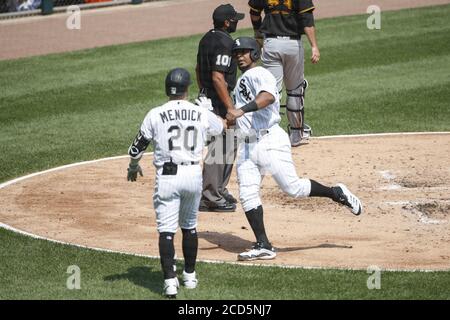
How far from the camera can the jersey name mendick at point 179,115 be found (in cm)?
900

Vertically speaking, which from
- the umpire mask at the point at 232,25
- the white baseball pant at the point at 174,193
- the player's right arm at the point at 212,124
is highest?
the umpire mask at the point at 232,25

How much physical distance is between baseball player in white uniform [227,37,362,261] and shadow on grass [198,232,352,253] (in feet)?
1.38

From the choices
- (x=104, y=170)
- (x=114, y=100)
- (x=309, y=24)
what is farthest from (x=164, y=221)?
(x=114, y=100)

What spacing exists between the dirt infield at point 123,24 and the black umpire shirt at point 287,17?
780 centimetres

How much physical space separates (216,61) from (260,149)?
193cm

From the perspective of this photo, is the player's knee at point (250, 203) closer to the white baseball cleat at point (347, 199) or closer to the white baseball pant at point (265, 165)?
the white baseball pant at point (265, 165)

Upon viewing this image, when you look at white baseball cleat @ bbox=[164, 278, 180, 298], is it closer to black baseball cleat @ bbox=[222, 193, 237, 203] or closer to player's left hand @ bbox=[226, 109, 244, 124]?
player's left hand @ bbox=[226, 109, 244, 124]

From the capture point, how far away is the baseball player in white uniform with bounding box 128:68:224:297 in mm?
8969

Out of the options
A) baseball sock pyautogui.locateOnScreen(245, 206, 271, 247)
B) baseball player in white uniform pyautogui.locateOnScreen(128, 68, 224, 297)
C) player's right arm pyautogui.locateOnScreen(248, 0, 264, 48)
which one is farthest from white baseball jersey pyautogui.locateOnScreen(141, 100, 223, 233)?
player's right arm pyautogui.locateOnScreen(248, 0, 264, 48)

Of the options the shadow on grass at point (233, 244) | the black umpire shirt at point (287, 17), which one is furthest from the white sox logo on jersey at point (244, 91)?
the black umpire shirt at point (287, 17)

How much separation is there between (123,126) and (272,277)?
721 cm

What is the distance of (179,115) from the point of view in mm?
9000

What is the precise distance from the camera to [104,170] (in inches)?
542

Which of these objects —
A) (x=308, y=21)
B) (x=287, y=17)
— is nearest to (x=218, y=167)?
(x=287, y=17)
